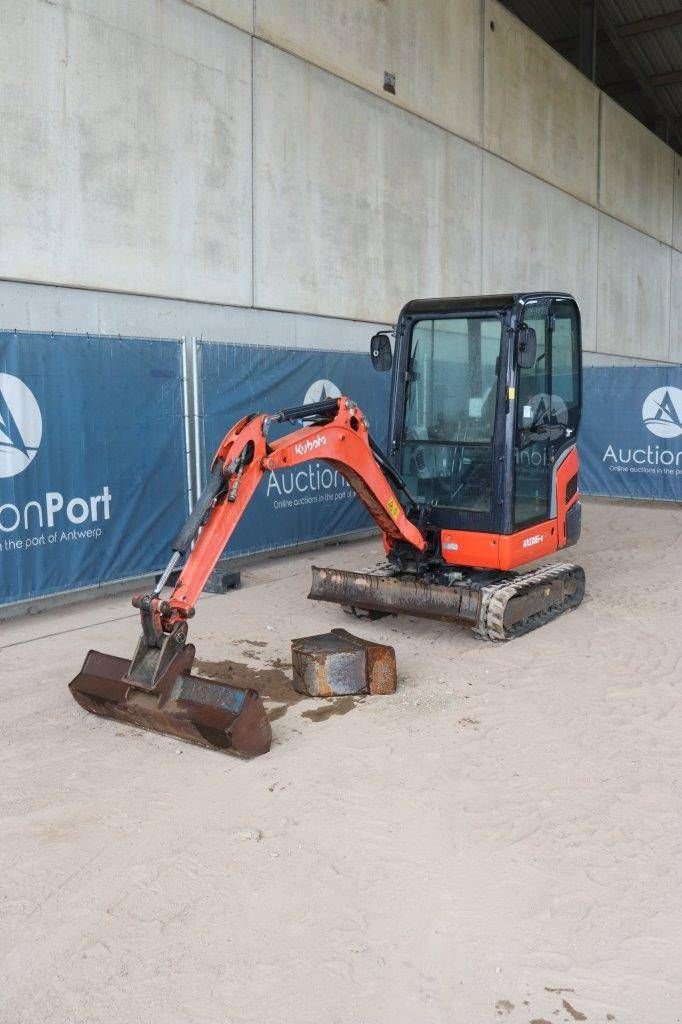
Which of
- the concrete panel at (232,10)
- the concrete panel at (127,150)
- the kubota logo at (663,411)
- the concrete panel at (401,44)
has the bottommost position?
the kubota logo at (663,411)

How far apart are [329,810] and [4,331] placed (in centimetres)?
511

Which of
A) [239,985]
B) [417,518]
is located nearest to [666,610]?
[417,518]

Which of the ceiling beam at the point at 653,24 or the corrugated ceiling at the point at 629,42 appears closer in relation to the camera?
the ceiling beam at the point at 653,24

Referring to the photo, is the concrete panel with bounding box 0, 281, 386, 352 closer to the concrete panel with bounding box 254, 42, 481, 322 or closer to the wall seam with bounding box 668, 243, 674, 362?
the concrete panel with bounding box 254, 42, 481, 322

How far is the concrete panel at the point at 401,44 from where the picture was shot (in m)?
11.2

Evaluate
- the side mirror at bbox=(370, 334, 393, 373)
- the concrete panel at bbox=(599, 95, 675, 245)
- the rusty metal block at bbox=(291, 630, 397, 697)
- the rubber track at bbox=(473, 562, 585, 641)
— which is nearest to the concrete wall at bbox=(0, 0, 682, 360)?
the concrete panel at bbox=(599, 95, 675, 245)

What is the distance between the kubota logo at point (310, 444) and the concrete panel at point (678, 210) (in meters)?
20.9

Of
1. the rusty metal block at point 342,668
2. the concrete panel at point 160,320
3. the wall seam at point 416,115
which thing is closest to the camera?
the rusty metal block at point 342,668

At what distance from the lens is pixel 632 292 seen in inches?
845

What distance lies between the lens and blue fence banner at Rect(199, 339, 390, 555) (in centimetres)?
959

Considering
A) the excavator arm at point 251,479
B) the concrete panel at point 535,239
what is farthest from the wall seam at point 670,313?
the excavator arm at point 251,479

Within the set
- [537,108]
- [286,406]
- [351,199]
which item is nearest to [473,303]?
[286,406]

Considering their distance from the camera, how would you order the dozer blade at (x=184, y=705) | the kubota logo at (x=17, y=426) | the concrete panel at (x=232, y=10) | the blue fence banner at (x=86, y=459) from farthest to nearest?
the concrete panel at (x=232, y=10), the blue fence banner at (x=86, y=459), the kubota logo at (x=17, y=426), the dozer blade at (x=184, y=705)

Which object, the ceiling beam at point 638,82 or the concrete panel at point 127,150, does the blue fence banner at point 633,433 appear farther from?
the ceiling beam at point 638,82
